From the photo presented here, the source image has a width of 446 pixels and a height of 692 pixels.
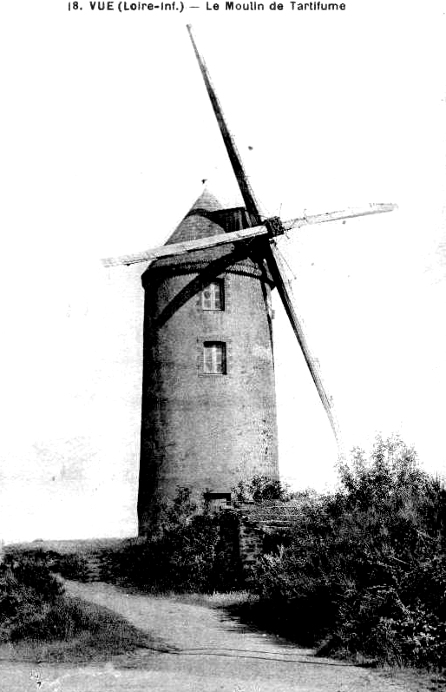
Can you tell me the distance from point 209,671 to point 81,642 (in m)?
2.08

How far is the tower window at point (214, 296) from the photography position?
1834 centimetres

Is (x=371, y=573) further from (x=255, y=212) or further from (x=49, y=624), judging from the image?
(x=255, y=212)

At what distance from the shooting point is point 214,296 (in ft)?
60.5

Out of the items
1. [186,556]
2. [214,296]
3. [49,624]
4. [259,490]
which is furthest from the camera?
[214,296]

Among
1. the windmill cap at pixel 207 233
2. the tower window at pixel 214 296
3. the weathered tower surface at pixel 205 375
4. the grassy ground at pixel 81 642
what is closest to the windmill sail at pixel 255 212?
the windmill cap at pixel 207 233

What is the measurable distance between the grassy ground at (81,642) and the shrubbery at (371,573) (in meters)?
2.23

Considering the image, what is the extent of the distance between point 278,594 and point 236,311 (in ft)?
28.3

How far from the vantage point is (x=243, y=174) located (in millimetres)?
19000

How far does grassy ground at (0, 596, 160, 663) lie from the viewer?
8594 millimetres

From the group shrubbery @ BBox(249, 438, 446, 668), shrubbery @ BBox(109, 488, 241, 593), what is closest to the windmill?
shrubbery @ BBox(109, 488, 241, 593)

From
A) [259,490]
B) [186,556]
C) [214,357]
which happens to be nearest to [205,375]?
[214,357]

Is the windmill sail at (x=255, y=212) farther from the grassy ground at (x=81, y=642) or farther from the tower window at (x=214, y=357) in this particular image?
the grassy ground at (x=81, y=642)

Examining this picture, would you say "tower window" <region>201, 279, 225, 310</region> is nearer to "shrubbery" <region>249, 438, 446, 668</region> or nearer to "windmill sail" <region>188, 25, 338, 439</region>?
"windmill sail" <region>188, 25, 338, 439</region>

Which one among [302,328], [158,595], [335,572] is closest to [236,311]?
[302,328]
